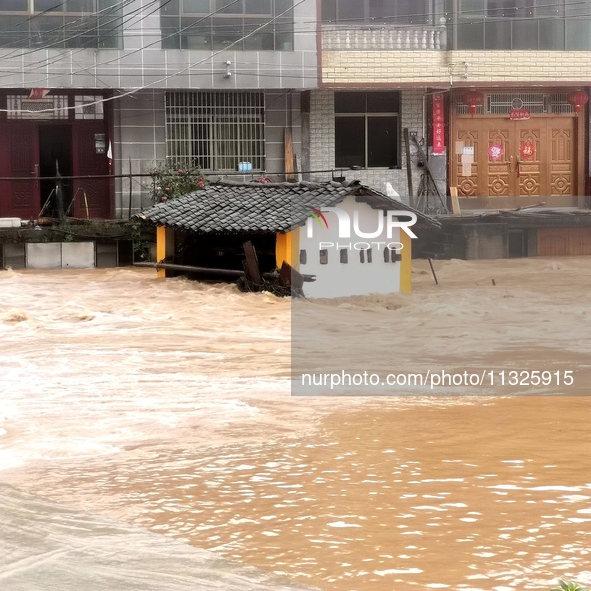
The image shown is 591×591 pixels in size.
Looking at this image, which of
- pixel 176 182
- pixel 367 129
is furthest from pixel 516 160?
pixel 176 182

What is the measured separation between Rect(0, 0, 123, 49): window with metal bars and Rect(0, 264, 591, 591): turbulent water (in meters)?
8.67

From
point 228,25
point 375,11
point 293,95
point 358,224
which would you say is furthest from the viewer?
point 293,95

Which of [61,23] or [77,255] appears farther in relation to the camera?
[77,255]

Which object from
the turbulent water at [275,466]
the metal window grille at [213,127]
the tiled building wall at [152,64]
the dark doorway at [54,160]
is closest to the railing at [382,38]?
the tiled building wall at [152,64]

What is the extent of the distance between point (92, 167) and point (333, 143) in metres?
5.54

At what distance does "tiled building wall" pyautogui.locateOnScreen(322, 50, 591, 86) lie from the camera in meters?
25.9

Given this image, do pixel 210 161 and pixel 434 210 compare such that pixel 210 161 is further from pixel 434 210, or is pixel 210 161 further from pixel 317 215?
pixel 317 215

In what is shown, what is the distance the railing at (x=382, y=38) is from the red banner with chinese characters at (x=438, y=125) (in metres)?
1.35

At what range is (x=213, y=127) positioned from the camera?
2606 centimetres

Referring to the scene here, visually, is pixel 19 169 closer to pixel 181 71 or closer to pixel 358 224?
pixel 181 71

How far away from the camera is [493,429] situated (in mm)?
10578

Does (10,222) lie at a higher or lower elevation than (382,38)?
lower

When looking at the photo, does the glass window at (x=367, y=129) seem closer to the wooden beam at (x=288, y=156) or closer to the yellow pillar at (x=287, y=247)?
the wooden beam at (x=288, y=156)

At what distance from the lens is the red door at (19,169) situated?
85.7 ft
